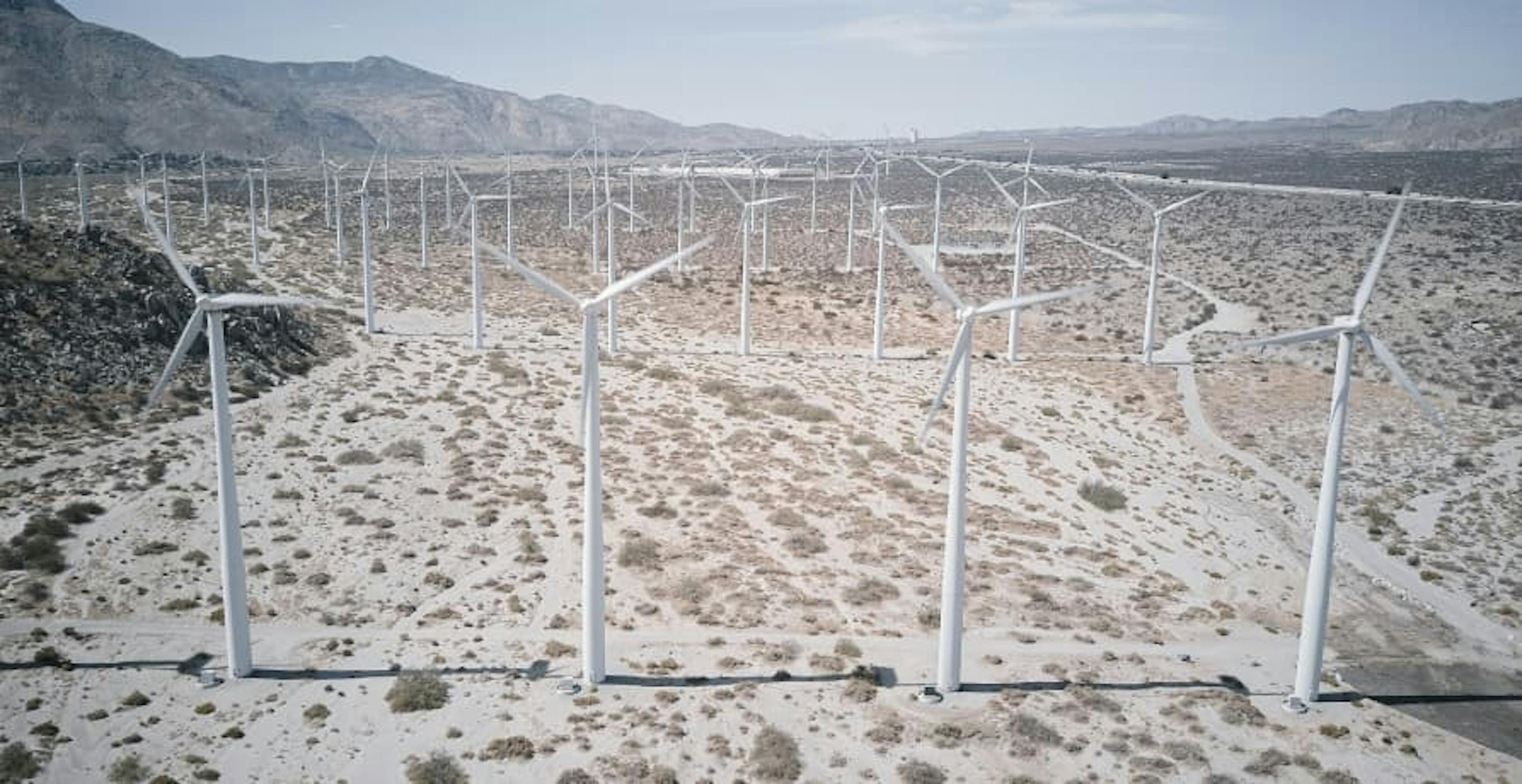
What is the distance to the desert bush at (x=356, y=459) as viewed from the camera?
45.4m

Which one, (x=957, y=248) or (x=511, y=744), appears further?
(x=957, y=248)

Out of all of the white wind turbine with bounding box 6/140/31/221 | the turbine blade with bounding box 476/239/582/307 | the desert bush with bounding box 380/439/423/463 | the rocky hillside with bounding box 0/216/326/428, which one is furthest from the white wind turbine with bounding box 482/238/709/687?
the white wind turbine with bounding box 6/140/31/221

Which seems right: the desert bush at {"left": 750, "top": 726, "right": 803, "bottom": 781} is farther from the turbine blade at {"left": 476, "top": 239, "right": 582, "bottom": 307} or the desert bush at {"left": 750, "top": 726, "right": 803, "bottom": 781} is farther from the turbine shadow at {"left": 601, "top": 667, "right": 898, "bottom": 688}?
the turbine blade at {"left": 476, "top": 239, "right": 582, "bottom": 307}

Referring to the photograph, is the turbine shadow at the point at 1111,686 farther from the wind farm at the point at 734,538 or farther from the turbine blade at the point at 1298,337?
the turbine blade at the point at 1298,337

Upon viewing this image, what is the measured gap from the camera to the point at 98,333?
2099 inches

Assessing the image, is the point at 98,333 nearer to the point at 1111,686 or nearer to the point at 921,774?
the point at 921,774

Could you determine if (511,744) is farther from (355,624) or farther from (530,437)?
(530,437)

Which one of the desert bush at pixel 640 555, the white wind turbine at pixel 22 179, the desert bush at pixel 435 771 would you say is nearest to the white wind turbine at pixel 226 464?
the desert bush at pixel 435 771

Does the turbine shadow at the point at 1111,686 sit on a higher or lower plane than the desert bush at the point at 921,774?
higher

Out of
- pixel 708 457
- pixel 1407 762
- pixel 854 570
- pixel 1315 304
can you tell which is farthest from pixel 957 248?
pixel 1407 762

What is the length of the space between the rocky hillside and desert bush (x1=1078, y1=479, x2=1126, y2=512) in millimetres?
41405

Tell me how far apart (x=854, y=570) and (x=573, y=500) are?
41.5 feet

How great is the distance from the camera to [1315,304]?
89188mm

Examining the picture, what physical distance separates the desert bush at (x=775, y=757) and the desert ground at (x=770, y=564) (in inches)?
4.7
